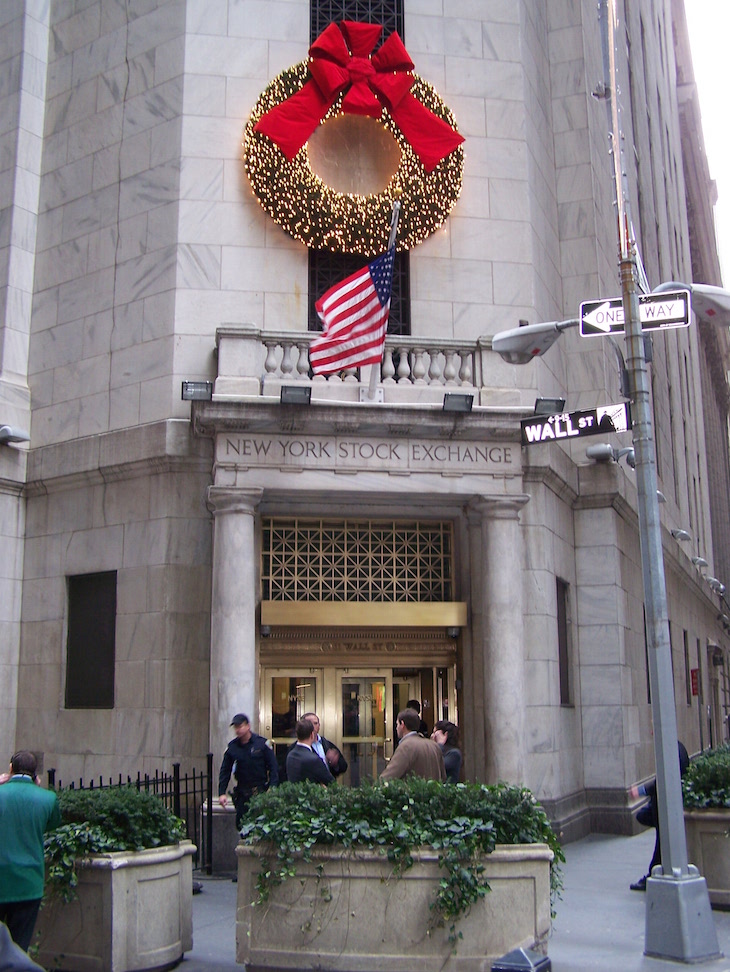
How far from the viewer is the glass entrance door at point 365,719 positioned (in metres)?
16.0

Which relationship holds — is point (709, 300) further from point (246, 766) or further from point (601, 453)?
point (601, 453)

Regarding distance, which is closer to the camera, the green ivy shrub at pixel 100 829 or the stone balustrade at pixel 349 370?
the green ivy shrub at pixel 100 829

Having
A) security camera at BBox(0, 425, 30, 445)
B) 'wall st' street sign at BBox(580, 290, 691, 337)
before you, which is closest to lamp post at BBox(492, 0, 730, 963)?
'wall st' street sign at BBox(580, 290, 691, 337)

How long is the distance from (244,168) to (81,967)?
11.9 metres

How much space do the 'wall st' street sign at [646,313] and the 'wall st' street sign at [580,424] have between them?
78 centimetres

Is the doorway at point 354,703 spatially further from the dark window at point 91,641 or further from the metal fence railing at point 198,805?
the dark window at point 91,641

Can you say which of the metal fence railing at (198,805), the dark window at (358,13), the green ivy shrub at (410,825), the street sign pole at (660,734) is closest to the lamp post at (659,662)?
the street sign pole at (660,734)

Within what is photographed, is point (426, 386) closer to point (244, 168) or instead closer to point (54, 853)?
point (244, 168)

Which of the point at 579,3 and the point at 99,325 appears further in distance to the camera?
the point at 579,3

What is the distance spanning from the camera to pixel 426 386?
49.5 ft

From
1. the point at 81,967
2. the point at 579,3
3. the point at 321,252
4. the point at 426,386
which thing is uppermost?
the point at 579,3

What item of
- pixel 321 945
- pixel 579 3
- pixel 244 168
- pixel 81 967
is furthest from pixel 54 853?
pixel 579 3

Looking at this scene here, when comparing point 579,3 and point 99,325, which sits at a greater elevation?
point 579,3

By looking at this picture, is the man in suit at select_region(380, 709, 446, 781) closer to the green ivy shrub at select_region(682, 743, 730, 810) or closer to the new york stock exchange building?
the green ivy shrub at select_region(682, 743, 730, 810)
